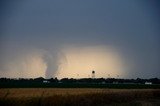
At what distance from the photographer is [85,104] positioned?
32219 millimetres

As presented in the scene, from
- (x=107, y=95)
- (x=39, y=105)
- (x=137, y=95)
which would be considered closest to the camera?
(x=39, y=105)

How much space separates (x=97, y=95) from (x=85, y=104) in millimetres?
4727

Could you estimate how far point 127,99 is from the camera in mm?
40250

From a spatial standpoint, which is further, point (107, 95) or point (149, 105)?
point (107, 95)

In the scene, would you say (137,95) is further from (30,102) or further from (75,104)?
(30,102)

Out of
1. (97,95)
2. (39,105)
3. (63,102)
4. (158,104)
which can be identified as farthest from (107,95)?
(39,105)

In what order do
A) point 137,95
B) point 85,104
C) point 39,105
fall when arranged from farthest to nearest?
point 137,95 < point 85,104 < point 39,105

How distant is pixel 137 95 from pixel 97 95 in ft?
35.4

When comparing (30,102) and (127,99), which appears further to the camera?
(127,99)

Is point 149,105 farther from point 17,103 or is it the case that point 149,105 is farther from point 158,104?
point 17,103

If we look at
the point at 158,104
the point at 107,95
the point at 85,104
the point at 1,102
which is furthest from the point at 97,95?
the point at 1,102

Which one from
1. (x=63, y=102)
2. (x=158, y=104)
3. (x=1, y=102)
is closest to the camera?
(x=1, y=102)

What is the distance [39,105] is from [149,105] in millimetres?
12254

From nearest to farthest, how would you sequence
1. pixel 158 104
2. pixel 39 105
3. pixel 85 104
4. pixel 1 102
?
pixel 1 102 < pixel 39 105 < pixel 85 104 < pixel 158 104
